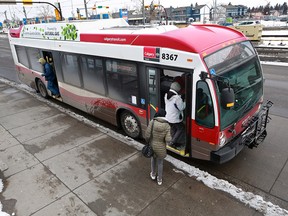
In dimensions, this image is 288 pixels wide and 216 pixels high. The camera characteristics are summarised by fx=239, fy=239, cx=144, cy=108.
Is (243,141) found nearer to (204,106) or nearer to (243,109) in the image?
(243,109)

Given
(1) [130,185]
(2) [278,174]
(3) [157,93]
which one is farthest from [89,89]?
(2) [278,174]

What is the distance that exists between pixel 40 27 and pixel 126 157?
6.20 m

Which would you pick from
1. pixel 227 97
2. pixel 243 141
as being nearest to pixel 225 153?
pixel 243 141

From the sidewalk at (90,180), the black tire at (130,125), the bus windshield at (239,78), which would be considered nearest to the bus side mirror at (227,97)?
the bus windshield at (239,78)

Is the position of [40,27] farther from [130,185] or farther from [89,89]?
[130,185]

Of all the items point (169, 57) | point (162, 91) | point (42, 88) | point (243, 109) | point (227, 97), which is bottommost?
point (42, 88)

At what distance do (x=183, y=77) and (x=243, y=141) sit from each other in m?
1.78

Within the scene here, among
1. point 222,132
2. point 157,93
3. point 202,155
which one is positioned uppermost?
point 157,93

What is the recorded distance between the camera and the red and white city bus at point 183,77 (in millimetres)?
4324

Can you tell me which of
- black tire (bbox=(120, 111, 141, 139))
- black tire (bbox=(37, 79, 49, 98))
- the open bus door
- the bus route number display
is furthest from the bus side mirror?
black tire (bbox=(37, 79, 49, 98))

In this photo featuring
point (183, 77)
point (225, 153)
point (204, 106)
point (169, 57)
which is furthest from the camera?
point (183, 77)

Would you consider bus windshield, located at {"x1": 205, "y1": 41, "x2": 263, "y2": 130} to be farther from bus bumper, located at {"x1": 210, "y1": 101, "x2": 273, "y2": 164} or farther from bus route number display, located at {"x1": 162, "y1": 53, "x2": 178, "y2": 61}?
bus route number display, located at {"x1": 162, "y1": 53, "x2": 178, "y2": 61}

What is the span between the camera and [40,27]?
28.9ft

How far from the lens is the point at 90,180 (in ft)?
16.2
